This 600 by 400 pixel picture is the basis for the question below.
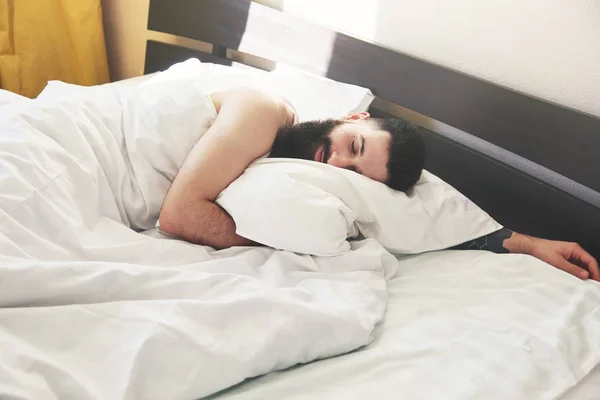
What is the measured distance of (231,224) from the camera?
115 centimetres

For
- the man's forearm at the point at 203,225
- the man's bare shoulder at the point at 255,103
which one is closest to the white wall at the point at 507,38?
the man's bare shoulder at the point at 255,103

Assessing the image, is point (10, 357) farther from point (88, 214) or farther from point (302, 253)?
point (302, 253)

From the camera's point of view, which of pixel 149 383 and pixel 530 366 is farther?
pixel 530 366

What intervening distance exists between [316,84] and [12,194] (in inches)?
34.3

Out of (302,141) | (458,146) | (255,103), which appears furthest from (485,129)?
(255,103)

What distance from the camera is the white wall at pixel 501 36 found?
3.79ft

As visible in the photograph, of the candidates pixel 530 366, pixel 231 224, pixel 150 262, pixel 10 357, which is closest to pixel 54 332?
pixel 10 357

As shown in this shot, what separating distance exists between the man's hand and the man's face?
0.34 metres

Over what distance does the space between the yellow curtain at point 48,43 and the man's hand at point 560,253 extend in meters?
1.74

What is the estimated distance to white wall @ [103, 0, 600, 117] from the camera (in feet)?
3.79

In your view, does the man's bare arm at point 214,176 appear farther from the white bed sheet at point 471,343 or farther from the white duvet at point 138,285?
the white bed sheet at point 471,343

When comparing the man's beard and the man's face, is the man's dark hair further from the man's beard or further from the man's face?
the man's beard

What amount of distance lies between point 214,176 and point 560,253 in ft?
2.53

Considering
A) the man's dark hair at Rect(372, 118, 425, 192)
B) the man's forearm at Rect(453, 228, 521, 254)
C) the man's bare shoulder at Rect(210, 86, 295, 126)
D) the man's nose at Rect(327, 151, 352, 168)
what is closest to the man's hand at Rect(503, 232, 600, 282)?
the man's forearm at Rect(453, 228, 521, 254)
